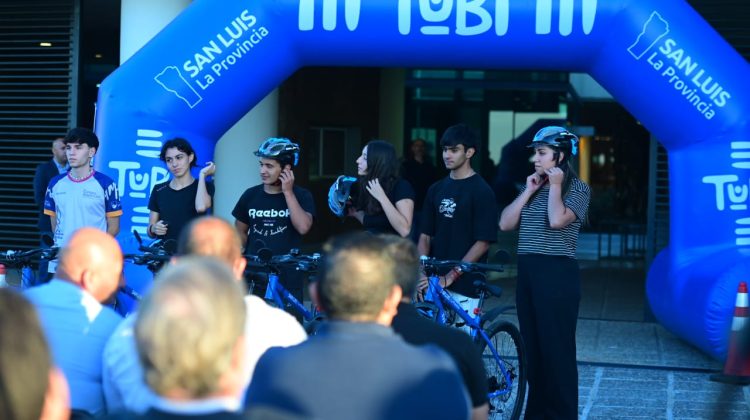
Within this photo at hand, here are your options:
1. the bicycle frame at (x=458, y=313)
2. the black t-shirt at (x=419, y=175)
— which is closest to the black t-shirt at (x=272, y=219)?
the bicycle frame at (x=458, y=313)

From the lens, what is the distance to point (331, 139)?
55.8 ft

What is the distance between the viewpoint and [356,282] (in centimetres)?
276

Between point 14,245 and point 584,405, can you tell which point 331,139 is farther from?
point 584,405

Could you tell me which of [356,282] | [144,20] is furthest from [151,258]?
[144,20]

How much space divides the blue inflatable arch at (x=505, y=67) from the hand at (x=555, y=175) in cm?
230

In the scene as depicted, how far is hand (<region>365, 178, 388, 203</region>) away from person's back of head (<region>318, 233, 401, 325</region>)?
3.43m

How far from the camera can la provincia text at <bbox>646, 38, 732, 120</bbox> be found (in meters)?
7.62

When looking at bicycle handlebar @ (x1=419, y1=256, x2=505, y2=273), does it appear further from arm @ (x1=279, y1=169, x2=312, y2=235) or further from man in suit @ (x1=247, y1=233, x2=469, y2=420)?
man in suit @ (x1=247, y1=233, x2=469, y2=420)

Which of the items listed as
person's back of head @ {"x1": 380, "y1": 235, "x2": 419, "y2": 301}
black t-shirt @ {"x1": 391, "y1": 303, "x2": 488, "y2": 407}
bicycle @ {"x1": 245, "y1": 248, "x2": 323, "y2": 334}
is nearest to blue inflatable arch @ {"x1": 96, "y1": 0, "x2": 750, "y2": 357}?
bicycle @ {"x1": 245, "y1": 248, "x2": 323, "y2": 334}

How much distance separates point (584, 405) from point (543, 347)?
1136mm

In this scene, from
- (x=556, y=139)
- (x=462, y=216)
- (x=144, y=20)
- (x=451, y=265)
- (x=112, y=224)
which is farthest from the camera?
(x=144, y=20)

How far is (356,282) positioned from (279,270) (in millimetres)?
3183

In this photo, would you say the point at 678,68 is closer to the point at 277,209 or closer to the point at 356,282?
the point at 277,209

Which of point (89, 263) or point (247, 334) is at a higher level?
point (89, 263)
